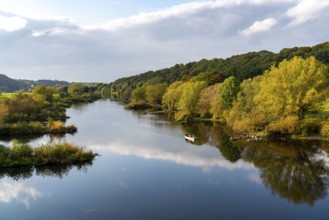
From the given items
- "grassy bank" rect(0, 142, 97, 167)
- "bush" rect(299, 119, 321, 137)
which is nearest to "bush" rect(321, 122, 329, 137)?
"bush" rect(299, 119, 321, 137)

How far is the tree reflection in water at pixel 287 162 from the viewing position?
28355 mm

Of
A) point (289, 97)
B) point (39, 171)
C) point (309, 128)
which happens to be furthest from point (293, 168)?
point (39, 171)

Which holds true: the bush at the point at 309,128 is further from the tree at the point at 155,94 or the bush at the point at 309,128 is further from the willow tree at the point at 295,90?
the tree at the point at 155,94

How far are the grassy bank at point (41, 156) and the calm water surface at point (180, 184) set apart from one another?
56.3 inches

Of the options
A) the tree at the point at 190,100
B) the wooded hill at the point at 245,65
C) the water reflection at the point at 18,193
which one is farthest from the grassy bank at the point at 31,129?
the wooded hill at the point at 245,65

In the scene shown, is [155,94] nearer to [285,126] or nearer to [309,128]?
[285,126]

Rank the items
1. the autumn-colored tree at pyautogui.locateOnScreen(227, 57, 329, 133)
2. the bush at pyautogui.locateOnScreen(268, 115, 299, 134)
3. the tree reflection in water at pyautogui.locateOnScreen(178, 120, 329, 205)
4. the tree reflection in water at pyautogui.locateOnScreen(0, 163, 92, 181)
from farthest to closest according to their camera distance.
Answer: the autumn-colored tree at pyautogui.locateOnScreen(227, 57, 329, 133)
the bush at pyautogui.locateOnScreen(268, 115, 299, 134)
the tree reflection in water at pyautogui.locateOnScreen(0, 163, 92, 181)
the tree reflection in water at pyautogui.locateOnScreen(178, 120, 329, 205)

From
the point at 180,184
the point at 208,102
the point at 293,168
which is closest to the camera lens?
the point at 180,184

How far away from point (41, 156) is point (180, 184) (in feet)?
51.6

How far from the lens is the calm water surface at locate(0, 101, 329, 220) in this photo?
955 inches

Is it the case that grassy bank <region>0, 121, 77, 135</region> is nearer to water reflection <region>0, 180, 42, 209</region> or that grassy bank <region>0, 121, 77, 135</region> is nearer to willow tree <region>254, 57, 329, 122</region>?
water reflection <region>0, 180, 42, 209</region>

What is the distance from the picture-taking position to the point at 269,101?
5112cm

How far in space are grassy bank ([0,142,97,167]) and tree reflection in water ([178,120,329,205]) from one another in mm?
17318

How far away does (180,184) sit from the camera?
1187 inches
